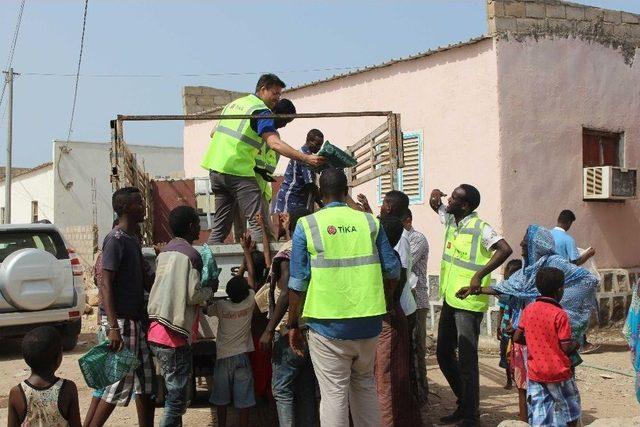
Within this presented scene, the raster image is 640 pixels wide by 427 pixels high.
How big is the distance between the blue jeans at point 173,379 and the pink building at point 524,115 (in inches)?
230

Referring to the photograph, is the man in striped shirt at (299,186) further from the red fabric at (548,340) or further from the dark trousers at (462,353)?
the red fabric at (548,340)

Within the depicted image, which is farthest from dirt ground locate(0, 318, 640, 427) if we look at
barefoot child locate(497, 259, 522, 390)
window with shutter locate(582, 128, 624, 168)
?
window with shutter locate(582, 128, 624, 168)

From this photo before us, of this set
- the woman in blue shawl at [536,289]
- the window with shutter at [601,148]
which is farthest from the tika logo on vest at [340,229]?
the window with shutter at [601,148]

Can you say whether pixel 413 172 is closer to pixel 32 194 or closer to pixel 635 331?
pixel 635 331

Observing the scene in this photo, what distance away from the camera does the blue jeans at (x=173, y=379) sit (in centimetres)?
476

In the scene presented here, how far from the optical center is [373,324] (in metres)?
4.18

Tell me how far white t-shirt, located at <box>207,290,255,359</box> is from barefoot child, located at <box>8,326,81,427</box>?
1685 millimetres

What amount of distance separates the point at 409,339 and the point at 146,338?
168 centimetres

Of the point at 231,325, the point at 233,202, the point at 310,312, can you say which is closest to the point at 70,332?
the point at 233,202

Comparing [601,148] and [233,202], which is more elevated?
[601,148]

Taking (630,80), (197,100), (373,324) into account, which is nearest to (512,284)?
(373,324)

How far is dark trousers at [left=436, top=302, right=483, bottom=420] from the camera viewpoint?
5.59 m

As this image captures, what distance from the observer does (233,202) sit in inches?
249

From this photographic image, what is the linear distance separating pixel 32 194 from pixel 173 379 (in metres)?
23.6
